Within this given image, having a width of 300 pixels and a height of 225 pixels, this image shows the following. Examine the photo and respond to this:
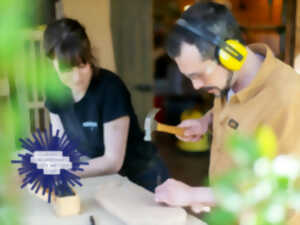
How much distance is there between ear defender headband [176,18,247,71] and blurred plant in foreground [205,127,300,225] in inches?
30.9

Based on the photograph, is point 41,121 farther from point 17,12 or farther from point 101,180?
point 17,12

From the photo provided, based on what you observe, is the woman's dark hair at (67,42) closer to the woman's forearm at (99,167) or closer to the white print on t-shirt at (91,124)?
the white print on t-shirt at (91,124)

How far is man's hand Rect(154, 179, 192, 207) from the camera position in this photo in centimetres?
119

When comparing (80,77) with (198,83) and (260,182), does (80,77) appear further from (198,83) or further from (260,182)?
(260,182)

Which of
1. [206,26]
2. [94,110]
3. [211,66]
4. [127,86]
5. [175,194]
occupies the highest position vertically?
[206,26]

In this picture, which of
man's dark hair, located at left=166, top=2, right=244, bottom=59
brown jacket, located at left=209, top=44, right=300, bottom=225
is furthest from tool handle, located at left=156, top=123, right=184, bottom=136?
man's dark hair, located at left=166, top=2, right=244, bottom=59

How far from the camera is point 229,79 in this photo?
1.20m

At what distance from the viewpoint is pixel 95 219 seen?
125cm

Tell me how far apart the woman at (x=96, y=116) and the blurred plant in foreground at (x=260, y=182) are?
4.52 feet

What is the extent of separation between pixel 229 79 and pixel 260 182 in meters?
0.94

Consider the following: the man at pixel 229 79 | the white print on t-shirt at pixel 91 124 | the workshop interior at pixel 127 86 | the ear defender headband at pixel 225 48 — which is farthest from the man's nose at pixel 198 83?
the white print on t-shirt at pixel 91 124

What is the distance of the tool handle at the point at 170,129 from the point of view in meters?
1.44

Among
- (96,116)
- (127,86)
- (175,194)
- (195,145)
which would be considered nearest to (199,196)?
(175,194)

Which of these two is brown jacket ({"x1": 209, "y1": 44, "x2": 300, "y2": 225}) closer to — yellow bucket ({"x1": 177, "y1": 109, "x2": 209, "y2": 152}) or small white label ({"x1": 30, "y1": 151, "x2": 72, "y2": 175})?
small white label ({"x1": 30, "y1": 151, "x2": 72, "y2": 175})
